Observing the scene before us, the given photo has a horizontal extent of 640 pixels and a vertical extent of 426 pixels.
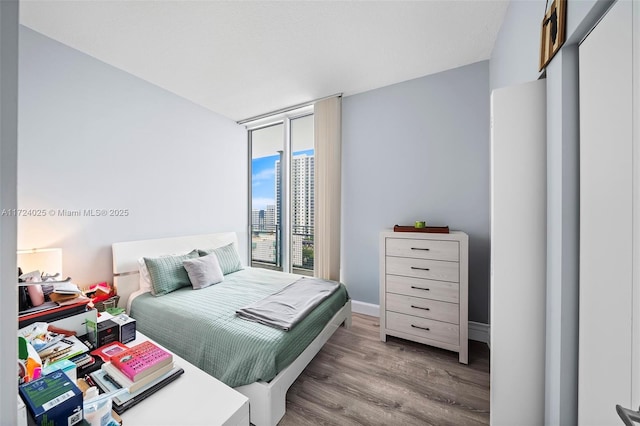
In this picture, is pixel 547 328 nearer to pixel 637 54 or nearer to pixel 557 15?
pixel 637 54

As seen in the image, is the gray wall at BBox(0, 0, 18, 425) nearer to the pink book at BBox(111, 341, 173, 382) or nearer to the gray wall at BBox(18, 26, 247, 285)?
the pink book at BBox(111, 341, 173, 382)

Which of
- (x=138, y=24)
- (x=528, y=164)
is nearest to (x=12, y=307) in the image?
(x=528, y=164)

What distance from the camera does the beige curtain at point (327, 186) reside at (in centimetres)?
295

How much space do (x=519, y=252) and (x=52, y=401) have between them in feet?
5.91

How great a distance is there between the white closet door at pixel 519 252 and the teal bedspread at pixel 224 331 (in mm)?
1143

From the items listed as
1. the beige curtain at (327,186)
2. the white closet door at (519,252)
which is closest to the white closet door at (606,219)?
the white closet door at (519,252)

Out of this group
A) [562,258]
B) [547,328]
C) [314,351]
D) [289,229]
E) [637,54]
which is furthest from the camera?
[289,229]

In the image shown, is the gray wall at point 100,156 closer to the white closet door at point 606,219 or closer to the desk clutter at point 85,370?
the desk clutter at point 85,370

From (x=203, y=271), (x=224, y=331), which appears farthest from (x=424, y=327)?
(x=203, y=271)

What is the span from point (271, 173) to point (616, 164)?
3534mm

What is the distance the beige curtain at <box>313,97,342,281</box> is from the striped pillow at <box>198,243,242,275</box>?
1031mm

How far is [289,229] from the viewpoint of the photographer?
3.51 m

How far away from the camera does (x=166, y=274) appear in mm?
2270

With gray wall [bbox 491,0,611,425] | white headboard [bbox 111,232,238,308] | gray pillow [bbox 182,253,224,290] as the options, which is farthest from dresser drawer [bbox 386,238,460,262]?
white headboard [bbox 111,232,238,308]
